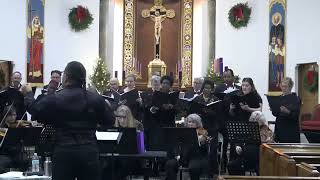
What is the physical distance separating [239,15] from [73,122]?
1181 cm

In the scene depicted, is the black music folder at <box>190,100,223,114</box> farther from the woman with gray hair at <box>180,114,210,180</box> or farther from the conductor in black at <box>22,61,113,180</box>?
the conductor in black at <box>22,61,113,180</box>

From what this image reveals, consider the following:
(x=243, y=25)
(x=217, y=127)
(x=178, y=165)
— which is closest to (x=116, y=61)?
(x=243, y=25)

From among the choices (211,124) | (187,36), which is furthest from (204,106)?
(187,36)

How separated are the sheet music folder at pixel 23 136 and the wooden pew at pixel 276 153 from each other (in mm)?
3361

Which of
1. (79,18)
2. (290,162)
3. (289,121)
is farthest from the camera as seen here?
(79,18)

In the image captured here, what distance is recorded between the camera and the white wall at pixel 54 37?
1470cm

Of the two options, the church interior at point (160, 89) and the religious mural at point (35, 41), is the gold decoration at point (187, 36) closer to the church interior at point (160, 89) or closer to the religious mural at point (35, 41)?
the church interior at point (160, 89)

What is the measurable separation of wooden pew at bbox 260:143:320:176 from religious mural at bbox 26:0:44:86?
8.92 m

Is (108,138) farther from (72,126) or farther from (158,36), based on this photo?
(158,36)

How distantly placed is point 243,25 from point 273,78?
→ 6.27 ft

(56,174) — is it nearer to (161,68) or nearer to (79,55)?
(79,55)

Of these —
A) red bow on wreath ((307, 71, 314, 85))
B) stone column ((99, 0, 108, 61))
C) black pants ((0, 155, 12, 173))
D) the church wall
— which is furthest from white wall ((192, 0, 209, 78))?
black pants ((0, 155, 12, 173))

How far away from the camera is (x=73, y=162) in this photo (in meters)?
5.58

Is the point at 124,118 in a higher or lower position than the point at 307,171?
higher
